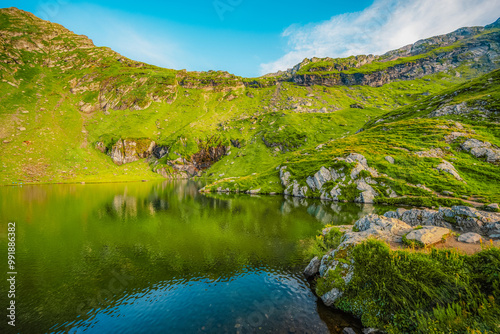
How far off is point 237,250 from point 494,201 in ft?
237

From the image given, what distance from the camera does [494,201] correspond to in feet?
178

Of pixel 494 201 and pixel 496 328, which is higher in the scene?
pixel 496 328

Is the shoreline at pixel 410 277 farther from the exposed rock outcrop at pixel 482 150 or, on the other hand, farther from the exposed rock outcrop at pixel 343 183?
the exposed rock outcrop at pixel 482 150

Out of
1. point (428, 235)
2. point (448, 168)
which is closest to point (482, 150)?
point (448, 168)

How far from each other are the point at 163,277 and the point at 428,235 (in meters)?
31.7

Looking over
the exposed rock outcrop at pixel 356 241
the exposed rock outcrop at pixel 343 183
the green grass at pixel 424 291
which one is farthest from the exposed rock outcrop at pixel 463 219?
the exposed rock outcrop at pixel 343 183

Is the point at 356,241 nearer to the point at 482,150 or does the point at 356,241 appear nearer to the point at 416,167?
the point at 416,167

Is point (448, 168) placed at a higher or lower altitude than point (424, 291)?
higher

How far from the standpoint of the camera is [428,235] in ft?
68.3

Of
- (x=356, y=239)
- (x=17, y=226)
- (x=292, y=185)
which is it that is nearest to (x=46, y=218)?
(x=17, y=226)

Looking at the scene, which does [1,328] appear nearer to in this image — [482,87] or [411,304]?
[411,304]

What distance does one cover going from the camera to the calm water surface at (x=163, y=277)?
18.1m

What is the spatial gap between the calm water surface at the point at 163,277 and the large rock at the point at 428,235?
1116 cm

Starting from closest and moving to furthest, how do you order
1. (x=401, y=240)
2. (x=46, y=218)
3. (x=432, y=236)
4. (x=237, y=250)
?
(x=432, y=236) → (x=401, y=240) → (x=237, y=250) → (x=46, y=218)
